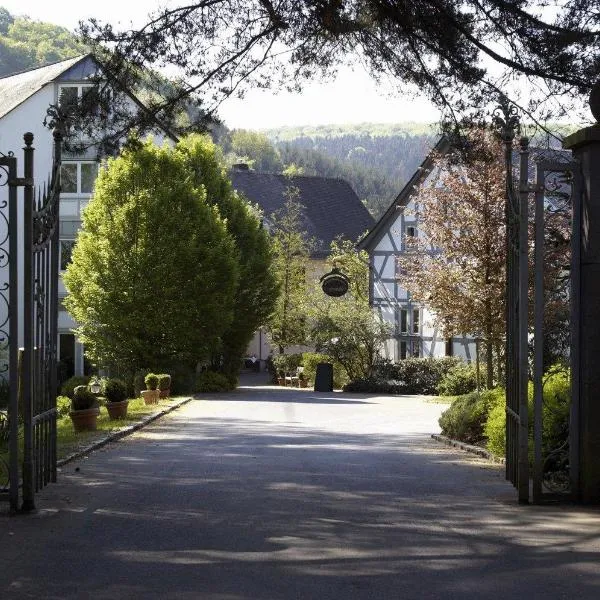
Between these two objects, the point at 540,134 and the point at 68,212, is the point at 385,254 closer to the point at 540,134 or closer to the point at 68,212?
the point at 68,212

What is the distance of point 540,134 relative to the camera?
14812 millimetres

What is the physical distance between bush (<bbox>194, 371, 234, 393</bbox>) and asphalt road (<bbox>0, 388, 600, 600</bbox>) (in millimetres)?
26041

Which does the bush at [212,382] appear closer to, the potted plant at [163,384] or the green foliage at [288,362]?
the green foliage at [288,362]

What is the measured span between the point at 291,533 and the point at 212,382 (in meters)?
33.9

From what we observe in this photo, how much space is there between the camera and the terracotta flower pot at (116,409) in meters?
23.0

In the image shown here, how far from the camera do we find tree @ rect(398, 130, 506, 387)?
26828mm

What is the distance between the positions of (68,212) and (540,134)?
34347 millimetres

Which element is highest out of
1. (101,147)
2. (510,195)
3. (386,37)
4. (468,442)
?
(386,37)

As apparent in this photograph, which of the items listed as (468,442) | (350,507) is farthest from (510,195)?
(468,442)

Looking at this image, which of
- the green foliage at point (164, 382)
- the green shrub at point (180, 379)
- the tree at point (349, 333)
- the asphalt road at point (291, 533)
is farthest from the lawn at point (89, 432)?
the tree at point (349, 333)

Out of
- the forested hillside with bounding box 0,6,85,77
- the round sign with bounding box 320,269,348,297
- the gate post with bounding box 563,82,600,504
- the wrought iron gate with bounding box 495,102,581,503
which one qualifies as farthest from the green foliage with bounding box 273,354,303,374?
the forested hillside with bounding box 0,6,85,77

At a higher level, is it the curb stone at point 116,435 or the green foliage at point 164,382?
the green foliage at point 164,382

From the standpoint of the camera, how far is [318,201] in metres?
76.6

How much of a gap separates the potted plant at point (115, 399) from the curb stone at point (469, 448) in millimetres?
6195
